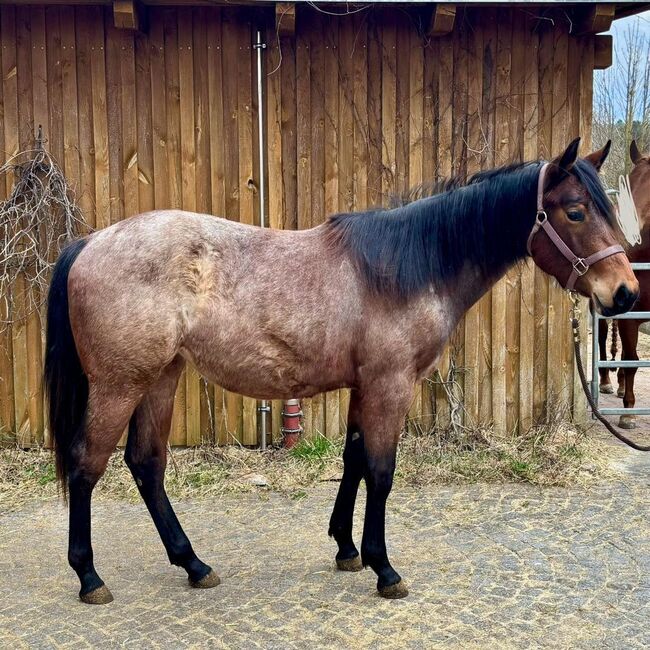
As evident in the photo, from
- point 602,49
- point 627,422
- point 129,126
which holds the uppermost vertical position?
point 602,49

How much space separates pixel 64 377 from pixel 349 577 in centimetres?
164

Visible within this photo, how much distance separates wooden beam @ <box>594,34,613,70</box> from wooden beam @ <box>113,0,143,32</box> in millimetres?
3287

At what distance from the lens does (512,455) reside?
4.75 metres

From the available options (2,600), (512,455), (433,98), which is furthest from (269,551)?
(433,98)

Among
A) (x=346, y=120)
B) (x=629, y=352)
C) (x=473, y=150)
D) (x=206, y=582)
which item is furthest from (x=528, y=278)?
(x=206, y=582)

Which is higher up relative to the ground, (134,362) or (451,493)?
(134,362)

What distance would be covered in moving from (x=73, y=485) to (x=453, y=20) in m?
3.76

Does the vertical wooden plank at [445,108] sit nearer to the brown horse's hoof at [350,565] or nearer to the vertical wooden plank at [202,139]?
the vertical wooden plank at [202,139]

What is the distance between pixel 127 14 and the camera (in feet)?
14.2

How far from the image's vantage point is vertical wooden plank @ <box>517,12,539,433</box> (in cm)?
486

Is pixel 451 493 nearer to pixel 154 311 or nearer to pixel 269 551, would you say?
pixel 269 551

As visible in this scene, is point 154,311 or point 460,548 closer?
point 154,311

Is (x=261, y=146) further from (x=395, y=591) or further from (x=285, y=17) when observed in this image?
(x=395, y=591)

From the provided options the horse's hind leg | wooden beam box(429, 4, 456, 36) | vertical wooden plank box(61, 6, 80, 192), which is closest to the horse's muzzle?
the horse's hind leg
